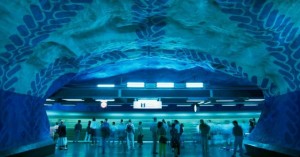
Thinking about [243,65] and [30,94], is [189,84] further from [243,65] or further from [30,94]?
[30,94]

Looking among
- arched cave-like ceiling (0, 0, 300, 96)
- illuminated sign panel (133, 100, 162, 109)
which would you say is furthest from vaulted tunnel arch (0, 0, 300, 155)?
illuminated sign panel (133, 100, 162, 109)

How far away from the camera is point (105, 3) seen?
6398mm

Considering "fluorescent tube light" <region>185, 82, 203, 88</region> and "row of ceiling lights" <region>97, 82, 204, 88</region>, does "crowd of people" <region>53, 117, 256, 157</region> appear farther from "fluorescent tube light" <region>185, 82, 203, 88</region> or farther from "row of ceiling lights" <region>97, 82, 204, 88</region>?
"fluorescent tube light" <region>185, 82, 203, 88</region>

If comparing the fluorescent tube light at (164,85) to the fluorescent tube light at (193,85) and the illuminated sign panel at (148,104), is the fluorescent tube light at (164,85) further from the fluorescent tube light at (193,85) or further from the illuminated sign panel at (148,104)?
the illuminated sign panel at (148,104)

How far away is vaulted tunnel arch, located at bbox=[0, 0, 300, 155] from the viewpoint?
6488 millimetres

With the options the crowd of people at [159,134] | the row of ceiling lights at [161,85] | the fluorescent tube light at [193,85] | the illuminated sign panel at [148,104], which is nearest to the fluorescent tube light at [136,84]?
the row of ceiling lights at [161,85]

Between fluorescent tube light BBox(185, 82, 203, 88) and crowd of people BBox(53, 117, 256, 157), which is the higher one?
fluorescent tube light BBox(185, 82, 203, 88)

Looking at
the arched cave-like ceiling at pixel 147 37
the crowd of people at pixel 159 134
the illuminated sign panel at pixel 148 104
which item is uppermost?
the arched cave-like ceiling at pixel 147 37

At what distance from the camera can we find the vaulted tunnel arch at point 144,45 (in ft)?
21.3

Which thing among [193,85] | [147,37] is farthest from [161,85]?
[147,37]

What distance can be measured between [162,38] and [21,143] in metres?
5.92

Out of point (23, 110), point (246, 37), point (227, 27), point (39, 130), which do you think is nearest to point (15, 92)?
point (23, 110)

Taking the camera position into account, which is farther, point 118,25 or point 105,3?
point 118,25

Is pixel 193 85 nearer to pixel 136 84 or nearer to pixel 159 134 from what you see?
pixel 136 84
